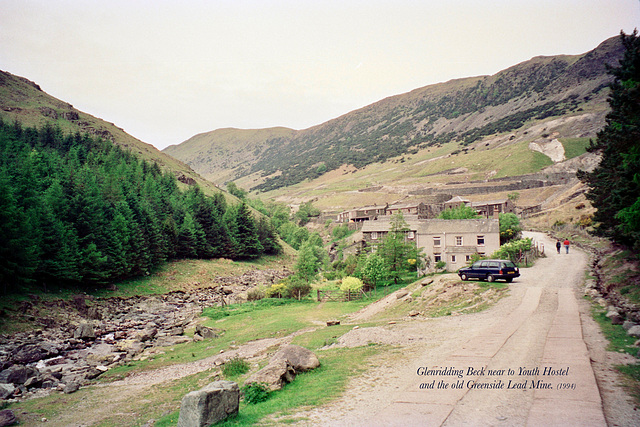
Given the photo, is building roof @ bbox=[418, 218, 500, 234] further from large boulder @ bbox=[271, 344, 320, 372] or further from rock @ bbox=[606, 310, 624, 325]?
large boulder @ bbox=[271, 344, 320, 372]

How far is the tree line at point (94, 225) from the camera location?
34719 mm

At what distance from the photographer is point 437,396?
948 cm

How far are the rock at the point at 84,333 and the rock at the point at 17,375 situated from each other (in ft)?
29.1

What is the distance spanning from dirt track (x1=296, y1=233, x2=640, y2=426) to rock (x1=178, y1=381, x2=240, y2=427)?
6.06 feet

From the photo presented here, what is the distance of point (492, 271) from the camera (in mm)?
28312

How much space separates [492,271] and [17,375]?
31.7 metres

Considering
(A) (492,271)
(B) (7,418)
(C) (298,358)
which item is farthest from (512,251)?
(B) (7,418)

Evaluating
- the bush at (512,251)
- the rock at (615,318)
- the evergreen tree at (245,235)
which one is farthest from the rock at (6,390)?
the evergreen tree at (245,235)

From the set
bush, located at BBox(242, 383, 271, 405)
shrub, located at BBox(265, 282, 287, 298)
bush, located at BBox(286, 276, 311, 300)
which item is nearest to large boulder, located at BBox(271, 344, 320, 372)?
bush, located at BBox(242, 383, 271, 405)

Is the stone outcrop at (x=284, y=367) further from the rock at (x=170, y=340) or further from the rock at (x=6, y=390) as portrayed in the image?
the rock at (x=170, y=340)

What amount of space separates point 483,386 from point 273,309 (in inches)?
1193

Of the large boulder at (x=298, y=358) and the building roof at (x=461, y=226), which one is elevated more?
the building roof at (x=461, y=226)

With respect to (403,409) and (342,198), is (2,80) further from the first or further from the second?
(403,409)

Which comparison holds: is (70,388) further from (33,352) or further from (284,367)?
(284,367)
